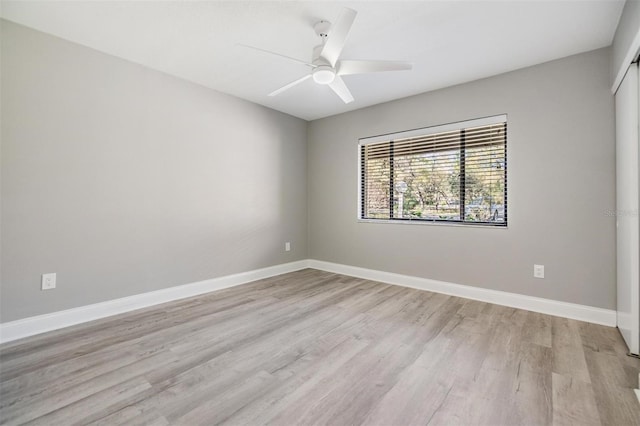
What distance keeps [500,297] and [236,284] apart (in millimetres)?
3045

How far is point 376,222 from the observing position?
157 inches

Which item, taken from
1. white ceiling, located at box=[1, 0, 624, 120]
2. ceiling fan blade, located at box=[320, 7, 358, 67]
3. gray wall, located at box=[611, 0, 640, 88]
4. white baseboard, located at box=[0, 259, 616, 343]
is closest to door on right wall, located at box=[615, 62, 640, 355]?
gray wall, located at box=[611, 0, 640, 88]

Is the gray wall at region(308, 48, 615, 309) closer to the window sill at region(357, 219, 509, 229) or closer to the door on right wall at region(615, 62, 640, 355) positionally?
the window sill at region(357, 219, 509, 229)

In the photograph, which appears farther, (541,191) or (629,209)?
(541,191)

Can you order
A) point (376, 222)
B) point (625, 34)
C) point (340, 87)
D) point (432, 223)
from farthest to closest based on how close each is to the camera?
point (376, 222) → point (432, 223) → point (340, 87) → point (625, 34)

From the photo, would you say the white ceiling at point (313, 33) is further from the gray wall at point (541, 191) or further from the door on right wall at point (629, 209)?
the door on right wall at point (629, 209)

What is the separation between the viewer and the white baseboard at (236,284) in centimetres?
228

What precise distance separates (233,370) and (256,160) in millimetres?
2811

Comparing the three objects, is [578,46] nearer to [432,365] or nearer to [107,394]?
[432,365]

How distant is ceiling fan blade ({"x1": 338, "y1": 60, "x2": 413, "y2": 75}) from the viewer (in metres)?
2.14

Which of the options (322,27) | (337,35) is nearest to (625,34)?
(337,35)

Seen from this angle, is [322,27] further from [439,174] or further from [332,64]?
[439,174]

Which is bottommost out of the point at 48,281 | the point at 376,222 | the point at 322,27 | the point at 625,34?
the point at 48,281

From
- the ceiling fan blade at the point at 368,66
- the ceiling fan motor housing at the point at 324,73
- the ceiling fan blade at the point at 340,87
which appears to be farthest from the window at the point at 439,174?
the ceiling fan motor housing at the point at 324,73
